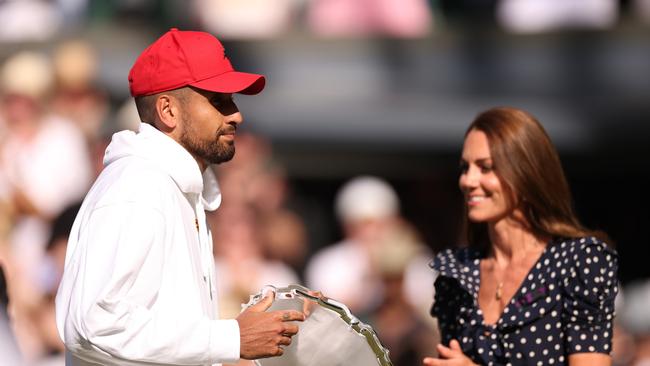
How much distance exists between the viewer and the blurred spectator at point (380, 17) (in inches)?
351

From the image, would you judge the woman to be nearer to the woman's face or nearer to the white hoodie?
the woman's face

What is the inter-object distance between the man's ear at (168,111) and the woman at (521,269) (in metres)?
1.10

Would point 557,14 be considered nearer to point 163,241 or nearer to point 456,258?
point 456,258

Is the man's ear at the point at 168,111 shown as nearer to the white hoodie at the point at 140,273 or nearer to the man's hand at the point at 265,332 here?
the white hoodie at the point at 140,273

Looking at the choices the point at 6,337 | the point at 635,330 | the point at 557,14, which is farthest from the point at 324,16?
the point at 6,337

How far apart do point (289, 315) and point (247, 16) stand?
5.92 m

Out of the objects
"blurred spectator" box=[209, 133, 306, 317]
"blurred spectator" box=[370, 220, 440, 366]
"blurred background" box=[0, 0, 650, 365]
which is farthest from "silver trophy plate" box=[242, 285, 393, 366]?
"blurred background" box=[0, 0, 650, 365]

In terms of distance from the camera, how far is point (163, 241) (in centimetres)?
329

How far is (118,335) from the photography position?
10.3 ft

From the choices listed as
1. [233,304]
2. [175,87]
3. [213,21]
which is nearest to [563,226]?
[175,87]

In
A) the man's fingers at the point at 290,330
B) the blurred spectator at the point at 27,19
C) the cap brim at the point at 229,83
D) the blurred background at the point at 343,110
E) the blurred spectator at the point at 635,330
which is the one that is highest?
the cap brim at the point at 229,83

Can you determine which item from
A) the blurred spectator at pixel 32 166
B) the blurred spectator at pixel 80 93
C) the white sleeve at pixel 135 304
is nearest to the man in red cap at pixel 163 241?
the white sleeve at pixel 135 304

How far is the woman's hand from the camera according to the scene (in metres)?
3.96

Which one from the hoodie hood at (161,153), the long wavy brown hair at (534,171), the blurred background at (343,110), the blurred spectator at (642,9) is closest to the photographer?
the hoodie hood at (161,153)
